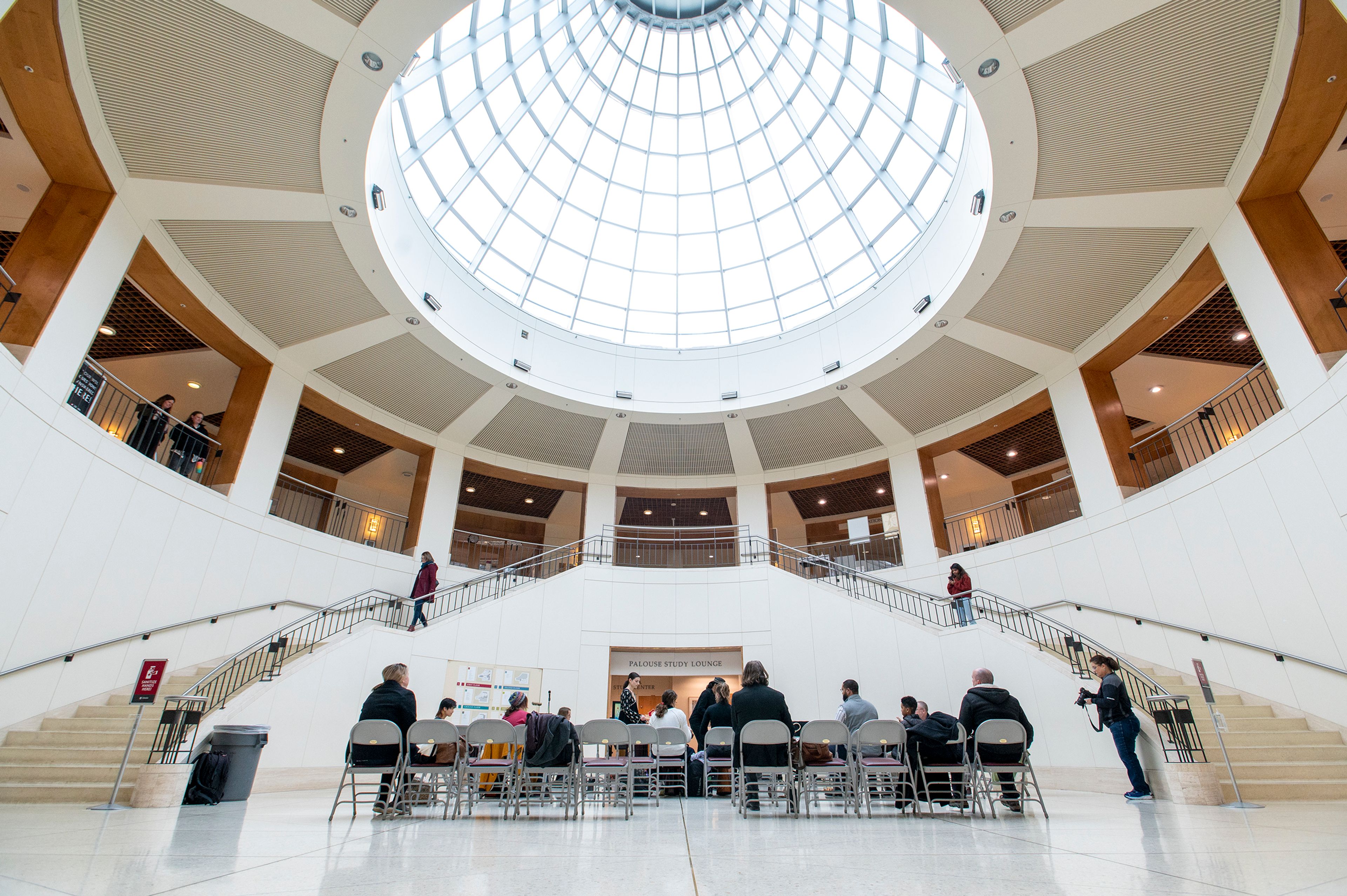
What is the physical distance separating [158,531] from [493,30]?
10.4 metres

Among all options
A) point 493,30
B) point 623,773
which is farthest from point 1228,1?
point 623,773

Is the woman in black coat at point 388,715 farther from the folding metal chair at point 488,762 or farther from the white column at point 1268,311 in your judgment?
the white column at point 1268,311

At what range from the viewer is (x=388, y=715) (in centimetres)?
618

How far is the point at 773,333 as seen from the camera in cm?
1756

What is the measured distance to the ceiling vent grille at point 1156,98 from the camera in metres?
7.56

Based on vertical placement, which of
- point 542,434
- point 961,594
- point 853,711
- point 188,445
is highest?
point 542,434

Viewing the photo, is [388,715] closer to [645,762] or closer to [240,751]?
[240,751]

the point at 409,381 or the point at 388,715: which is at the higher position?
the point at 409,381

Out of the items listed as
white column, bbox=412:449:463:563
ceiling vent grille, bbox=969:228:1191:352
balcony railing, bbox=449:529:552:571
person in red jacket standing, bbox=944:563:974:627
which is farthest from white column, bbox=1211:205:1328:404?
white column, bbox=412:449:463:563

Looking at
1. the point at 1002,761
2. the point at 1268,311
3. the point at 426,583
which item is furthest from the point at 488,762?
the point at 1268,311

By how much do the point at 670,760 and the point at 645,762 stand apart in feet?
5.95

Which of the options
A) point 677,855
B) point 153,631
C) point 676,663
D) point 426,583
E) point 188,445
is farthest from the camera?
point 676,663

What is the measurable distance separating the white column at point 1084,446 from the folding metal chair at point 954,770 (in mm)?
8427

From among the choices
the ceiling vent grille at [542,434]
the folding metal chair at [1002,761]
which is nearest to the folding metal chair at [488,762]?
the folding metal chair at [1002,761]
